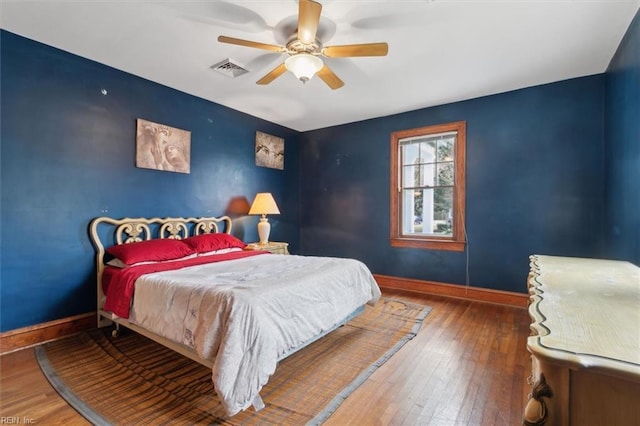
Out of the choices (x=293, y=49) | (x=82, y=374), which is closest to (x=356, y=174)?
(x=293, y=49)

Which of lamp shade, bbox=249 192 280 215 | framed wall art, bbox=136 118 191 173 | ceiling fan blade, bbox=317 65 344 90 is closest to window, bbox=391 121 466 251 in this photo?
lamp shade, bbox=249 192 280 215

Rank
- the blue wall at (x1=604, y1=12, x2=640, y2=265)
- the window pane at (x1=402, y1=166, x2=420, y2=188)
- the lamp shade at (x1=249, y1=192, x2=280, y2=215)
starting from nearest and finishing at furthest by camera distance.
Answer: the blue wall at (x1=604, y1=12, x2=640, y2=265) < the lamp shade at (x1=249, y1=192, x2=280, y2=215) < the window pane at (x1=402, y1=166, x2=420, y2=188)

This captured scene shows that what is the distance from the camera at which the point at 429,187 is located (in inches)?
171

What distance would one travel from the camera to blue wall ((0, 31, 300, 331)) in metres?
2.50

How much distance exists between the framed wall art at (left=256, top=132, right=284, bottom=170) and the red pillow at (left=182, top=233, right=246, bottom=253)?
5.09ft

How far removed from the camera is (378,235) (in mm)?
4750

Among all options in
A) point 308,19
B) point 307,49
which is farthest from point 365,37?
point 308,19

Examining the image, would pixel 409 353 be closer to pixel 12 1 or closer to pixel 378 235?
pixel 378 235

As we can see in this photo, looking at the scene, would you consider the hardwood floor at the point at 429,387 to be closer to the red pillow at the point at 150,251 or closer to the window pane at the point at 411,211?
the red pillow at the point at 150,251

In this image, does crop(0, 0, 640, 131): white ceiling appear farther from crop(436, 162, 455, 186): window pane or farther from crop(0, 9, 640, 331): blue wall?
crop(436, 162, 455, 186): window pane

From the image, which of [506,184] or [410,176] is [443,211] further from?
[506,184]

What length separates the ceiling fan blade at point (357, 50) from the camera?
218 centimetres

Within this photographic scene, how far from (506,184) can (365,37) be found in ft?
8.63

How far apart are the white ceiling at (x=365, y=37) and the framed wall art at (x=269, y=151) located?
45.7 inches
